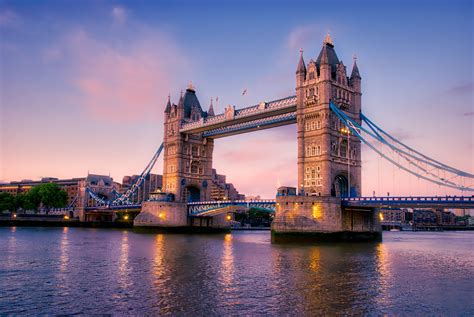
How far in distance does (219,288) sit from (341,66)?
47354 mm

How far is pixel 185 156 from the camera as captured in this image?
86.5 metres

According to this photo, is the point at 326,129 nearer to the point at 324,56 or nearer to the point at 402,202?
the point at 324,56

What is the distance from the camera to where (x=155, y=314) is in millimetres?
17000

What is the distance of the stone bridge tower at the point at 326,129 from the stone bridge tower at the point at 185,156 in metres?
30.3

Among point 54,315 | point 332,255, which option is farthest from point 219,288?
point 332,255

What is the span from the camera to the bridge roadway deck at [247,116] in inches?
2628

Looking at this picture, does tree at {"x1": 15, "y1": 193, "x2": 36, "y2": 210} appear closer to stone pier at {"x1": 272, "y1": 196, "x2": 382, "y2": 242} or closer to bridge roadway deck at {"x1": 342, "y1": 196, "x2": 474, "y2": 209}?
stone pier at {"x1": 272, "y1": 196, "x2": 382, "y2": 242}

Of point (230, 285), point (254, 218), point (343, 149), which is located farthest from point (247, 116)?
point (254, 218)

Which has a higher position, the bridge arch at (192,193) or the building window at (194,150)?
the building window at (194,150)

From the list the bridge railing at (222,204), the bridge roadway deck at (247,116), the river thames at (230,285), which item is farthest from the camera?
the bridge railing at (222,204)

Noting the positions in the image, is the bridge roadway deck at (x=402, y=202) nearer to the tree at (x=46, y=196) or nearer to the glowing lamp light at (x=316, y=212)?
the glowing lamp light at (x=316, y=212)

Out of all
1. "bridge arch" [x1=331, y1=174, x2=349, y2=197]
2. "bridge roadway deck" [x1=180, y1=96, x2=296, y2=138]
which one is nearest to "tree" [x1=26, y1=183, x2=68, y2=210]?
"bridge roadway deck" [x1=180, y1=96, x2=296, y2=138]

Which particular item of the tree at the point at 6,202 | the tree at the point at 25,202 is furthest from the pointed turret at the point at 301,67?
the tree at the point at 6,202

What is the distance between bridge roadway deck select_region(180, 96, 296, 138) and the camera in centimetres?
6675
